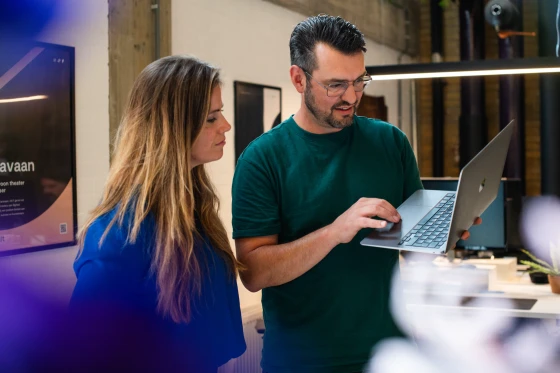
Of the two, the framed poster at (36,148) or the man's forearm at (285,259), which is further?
the framed poster at (36,148)

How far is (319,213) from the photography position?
1.74 metres

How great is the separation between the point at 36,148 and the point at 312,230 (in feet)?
5.43

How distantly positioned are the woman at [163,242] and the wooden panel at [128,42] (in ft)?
6.39

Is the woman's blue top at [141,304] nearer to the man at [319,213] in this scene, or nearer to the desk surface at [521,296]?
the man at [319,213]

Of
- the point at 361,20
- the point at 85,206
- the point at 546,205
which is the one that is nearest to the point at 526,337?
the point at 546,205

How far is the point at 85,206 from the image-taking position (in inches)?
125

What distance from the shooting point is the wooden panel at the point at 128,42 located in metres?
3.35

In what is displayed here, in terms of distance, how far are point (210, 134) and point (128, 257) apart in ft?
1.14

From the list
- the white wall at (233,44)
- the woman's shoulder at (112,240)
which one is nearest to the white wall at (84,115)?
the white wall at (233,44)

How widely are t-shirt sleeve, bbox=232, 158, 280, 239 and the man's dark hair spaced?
0.31 meters

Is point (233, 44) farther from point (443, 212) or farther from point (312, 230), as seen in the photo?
point (443, 212)

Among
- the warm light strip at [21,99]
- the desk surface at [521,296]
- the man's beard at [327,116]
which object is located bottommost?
the desk surface at [521,296]

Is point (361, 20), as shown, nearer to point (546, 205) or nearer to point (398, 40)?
point (398, 40)

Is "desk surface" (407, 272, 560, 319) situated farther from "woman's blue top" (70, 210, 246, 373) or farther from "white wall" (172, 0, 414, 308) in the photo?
"woman's blue top" (70, 210, 246, 373)
